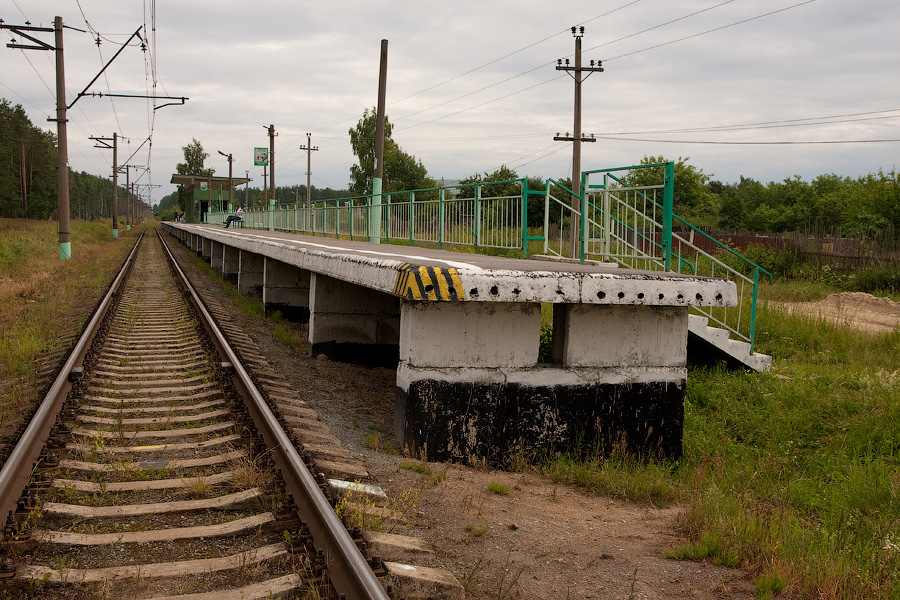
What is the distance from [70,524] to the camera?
3.59 meters

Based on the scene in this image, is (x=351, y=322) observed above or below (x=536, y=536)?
above

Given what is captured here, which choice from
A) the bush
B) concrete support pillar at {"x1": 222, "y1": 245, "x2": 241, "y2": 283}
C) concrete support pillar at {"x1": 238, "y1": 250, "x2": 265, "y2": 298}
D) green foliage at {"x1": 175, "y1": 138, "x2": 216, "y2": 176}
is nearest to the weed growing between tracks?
concrete support pillar at {"x1": 238, "y1": 250, "x2": 265, "y2": 298}

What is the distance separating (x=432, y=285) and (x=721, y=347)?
5183 millimetres

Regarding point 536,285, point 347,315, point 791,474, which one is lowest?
point 791,474

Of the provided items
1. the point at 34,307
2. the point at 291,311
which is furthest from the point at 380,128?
the point at 34,307

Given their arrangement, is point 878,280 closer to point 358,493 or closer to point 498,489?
point 498,489

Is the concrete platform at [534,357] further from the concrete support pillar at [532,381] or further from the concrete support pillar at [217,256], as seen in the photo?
the concrete support pillar at [217,256]

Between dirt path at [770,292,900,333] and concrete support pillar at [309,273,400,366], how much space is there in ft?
24.5

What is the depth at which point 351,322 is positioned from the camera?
30.1ft

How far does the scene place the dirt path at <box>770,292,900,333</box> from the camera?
1366 centimetres

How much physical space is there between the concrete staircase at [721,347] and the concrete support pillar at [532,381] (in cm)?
263

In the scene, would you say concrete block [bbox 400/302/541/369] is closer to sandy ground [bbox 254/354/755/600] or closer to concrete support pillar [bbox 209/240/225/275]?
sandy ground [bbox 254/354/755/600]

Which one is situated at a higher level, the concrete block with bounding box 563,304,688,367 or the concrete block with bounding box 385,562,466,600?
the concrete block with bounding box 563,304,688,367

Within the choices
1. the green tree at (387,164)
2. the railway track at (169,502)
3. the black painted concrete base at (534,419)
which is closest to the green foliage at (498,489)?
the black painted concrete base at (534,419)
